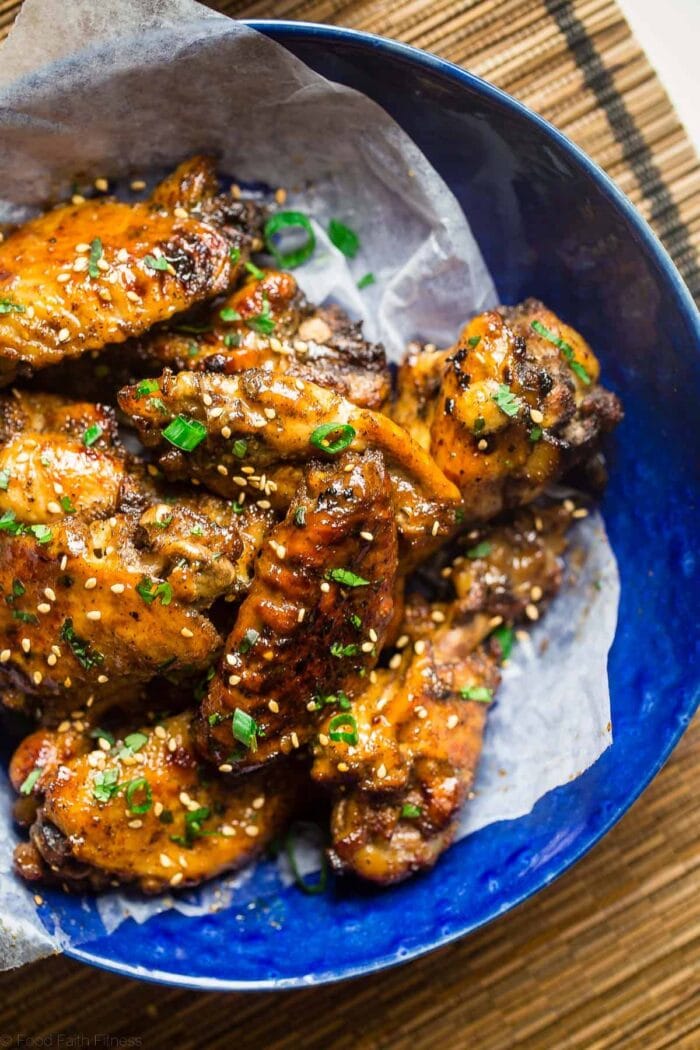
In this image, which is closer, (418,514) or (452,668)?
(418,514)

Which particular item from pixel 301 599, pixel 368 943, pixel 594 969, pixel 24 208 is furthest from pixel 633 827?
pixel 24 208

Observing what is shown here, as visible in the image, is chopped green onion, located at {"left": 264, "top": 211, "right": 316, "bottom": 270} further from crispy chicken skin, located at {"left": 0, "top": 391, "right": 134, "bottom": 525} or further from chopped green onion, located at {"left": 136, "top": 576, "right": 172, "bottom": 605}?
chopped green onion, located at {"left": 136, "top": 576, "right": 172, "bottom": 605}

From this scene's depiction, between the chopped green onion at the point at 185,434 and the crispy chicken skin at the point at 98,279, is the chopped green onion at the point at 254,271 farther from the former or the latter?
the chopped green onion at the point at 185,434

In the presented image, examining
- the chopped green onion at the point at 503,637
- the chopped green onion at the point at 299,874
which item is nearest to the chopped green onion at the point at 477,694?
the chopped green onion at the point at 503,637

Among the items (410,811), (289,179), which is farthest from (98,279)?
(410,811)

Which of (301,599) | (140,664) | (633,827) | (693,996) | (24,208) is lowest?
(693,996)

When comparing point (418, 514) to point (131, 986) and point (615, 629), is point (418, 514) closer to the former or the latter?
point (615, 629)

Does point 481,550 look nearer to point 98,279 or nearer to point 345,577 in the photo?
point 345,577
